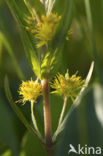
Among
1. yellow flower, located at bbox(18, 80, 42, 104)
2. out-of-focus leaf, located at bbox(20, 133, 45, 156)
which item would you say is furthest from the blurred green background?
yellow flower, located at bbox(18, 80, 42, 104)

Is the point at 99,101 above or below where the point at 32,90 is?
below

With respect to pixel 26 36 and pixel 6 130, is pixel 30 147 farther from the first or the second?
pixel 26 36

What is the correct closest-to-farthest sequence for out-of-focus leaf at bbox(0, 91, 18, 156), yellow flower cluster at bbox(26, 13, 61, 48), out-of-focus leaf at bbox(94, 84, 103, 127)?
yellow flower cluster at bbox(26, 13, 61, 48) → out-of-focus leaf at bbox(94, 84, 103, 127) → out-of-focus leaf at bbox(0, 91, 18, 156)

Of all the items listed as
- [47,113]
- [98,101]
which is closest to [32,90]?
[47,113]

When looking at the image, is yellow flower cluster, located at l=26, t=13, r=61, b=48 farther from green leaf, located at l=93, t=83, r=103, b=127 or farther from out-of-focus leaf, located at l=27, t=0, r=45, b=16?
green leaf, located at l=93, t=83, r=103, b=127

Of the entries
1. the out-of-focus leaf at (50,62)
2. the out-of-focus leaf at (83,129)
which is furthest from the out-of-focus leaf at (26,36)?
the out-of-focus leaf at (83,129)

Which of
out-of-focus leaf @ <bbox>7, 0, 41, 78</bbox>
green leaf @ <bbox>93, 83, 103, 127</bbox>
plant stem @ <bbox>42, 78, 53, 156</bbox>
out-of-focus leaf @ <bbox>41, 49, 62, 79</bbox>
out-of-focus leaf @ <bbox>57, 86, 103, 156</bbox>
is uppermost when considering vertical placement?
out-of-focus leaf @ <bbox>7, 0, 41, 78</bbox>

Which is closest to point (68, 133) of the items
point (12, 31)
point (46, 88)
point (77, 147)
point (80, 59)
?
point (77, 147)

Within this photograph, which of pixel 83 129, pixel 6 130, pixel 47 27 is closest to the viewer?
pixel 47 27
